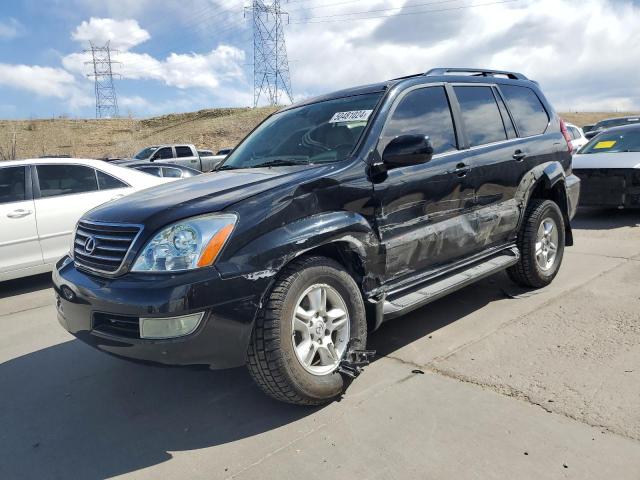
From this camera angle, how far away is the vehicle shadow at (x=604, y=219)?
831cm

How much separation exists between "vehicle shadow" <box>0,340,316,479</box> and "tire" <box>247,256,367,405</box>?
0.23m

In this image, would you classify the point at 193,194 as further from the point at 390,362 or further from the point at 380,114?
the point at 390,362

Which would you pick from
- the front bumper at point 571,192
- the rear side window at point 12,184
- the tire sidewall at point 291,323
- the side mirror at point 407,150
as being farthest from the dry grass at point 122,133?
the tire sidewall at point 291,323

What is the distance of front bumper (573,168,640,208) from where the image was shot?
26.9 ft

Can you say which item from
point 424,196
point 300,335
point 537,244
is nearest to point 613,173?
point 537,244

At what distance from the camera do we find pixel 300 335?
10.1ft

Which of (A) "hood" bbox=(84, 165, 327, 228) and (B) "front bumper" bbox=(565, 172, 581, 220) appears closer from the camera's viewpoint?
(A) "hood" bbox=(84, 165, 327, 228)

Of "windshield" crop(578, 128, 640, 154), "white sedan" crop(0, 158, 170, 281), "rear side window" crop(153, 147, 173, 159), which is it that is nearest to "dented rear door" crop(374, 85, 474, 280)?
"white sedan" crop(0, 158, 170, 281)

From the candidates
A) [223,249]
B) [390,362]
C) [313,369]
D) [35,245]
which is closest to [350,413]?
[313,369]

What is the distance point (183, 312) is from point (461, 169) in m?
2.42

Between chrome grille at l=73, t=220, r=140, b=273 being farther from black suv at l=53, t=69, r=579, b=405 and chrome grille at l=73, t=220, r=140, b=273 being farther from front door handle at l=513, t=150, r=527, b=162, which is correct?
front door handle at l=513, t=150, r=527, b=162

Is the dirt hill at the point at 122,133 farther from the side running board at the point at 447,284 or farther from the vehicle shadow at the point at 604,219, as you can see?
the side running board at the point at 447,284

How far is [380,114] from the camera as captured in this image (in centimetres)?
365

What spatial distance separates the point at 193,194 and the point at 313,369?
1.25m
